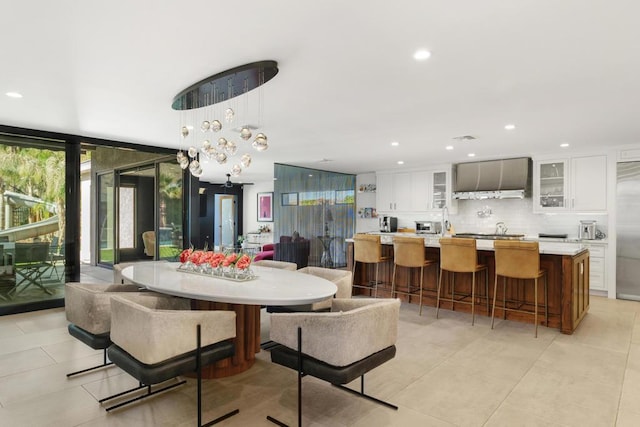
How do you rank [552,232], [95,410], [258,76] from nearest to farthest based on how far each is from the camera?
[95,410] < [258,76] < [552,232]

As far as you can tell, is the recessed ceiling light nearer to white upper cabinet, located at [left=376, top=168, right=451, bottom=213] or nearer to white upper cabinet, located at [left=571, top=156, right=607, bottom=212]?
white upper cabinet, located at [left=571, top=156, right=607, bottom=212]

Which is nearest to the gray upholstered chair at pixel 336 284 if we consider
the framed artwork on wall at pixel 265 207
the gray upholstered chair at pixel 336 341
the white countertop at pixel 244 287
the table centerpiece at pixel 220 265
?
the white countertop at pixel 244 287

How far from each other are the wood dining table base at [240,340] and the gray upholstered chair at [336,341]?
0.76m

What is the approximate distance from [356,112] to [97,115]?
3024mm

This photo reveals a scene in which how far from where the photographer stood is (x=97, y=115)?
447 centimetres

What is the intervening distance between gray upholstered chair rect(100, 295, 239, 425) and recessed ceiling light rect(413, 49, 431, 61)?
225 centimetres

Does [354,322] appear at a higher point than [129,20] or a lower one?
lower

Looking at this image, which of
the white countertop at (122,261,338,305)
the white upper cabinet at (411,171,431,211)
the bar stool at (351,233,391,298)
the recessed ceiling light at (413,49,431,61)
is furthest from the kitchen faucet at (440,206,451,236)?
the recessed ceiling light at (413,49,431,61)

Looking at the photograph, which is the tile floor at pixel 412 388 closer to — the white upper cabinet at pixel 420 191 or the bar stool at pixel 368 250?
the bar stool at pixel 368 250

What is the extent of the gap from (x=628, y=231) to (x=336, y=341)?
6108mm

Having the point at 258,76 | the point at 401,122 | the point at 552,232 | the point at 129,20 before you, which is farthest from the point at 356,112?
the point at 552,232

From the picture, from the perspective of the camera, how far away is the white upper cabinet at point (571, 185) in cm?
630

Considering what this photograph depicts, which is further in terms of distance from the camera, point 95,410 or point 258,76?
point 258,76

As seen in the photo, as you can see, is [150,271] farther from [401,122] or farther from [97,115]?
[401,122]
